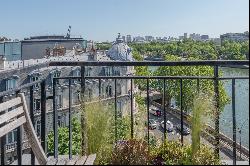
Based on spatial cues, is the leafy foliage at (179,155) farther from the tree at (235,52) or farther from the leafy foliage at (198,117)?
the tree at (235,52)

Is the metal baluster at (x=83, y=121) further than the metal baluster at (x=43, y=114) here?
No

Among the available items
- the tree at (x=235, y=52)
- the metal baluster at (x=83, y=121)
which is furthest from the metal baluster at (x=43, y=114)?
the tree at (x=235, y=52)

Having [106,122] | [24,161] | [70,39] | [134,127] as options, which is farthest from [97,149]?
[70,39]

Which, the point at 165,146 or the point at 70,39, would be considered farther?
the point at 70,39

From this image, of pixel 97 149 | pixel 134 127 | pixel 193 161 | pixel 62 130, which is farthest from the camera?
pixel 62 130

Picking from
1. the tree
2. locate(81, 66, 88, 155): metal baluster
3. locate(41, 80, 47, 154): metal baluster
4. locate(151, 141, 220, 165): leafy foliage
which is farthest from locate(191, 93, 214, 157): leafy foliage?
locate(41, 80, 47, 154): metal baluster

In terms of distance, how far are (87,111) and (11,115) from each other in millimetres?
507

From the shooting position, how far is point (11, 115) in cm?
269

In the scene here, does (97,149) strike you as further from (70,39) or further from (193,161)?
(70,39)

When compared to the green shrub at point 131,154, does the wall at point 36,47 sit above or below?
above

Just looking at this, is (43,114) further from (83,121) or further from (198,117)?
(198,117)

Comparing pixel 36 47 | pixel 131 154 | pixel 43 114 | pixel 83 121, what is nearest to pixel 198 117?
pixel 131 154

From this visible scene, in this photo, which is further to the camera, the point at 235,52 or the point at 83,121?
the point at 235,52

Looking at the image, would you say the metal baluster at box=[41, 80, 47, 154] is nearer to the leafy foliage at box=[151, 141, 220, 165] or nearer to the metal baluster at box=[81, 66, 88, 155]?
the metal baluster at box=[81, 66, 88, 155]
